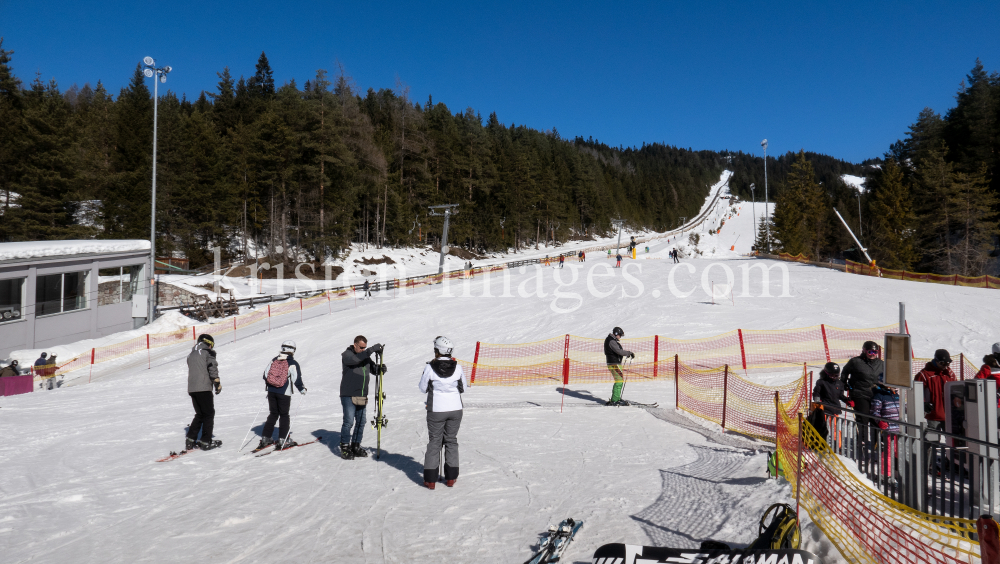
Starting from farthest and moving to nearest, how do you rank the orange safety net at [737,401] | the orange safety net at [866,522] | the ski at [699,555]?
the orange safety net at [737,401]
the orange safety net at [866,522]
the ski at [699,555]

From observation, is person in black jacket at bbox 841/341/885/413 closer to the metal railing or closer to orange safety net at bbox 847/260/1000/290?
the metal railing

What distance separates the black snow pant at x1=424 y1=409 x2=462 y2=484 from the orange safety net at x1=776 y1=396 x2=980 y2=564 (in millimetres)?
3474

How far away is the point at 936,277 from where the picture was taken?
31.7m

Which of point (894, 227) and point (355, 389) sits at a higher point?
point (894, 227)

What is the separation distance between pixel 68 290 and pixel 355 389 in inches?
955

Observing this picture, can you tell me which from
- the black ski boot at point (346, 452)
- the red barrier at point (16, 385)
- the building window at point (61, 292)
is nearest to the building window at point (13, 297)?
the building window at point (61, 292)

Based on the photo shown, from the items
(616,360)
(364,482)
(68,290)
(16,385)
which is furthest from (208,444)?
(68,290)

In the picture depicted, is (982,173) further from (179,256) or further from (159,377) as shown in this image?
(179,256)

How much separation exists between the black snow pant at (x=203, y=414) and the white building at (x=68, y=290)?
20.1 meters

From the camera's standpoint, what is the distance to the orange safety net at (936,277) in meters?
28.4

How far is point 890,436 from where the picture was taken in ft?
17.4

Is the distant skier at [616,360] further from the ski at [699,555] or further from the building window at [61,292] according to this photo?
the building window at [61,292]

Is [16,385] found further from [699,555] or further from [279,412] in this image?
[699,555]

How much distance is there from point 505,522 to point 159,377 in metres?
16.5
